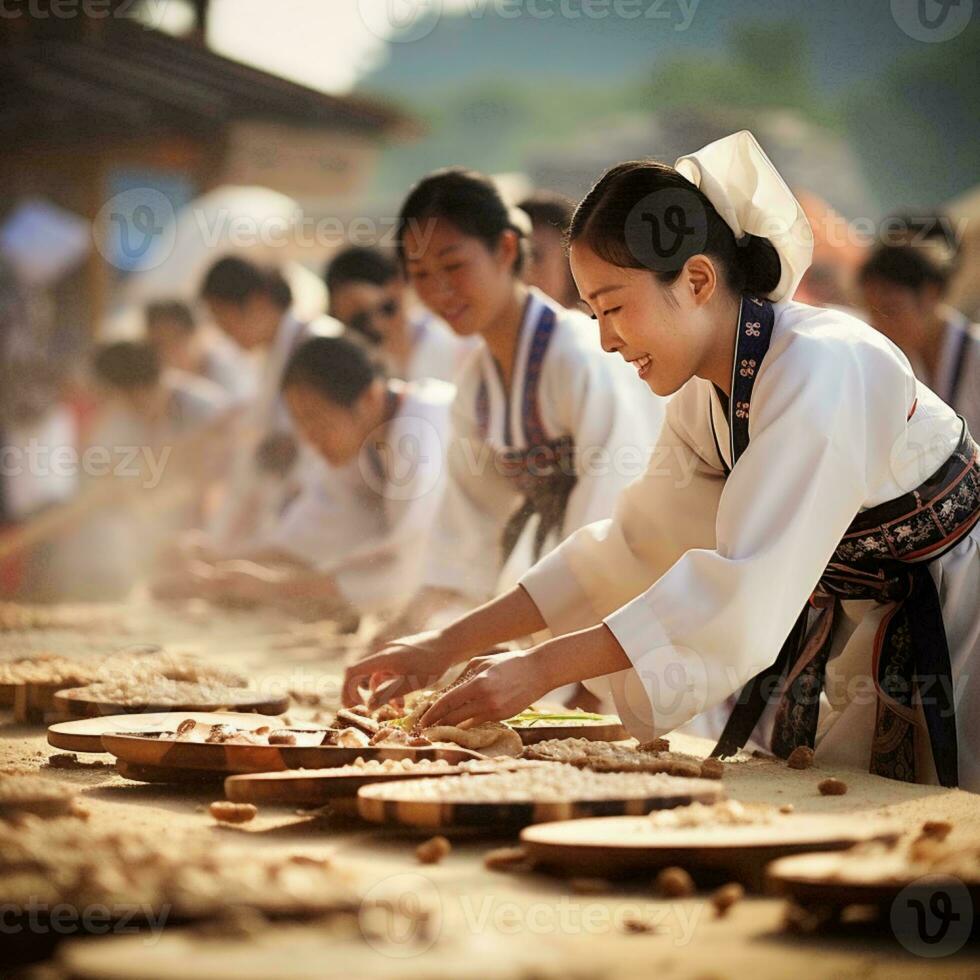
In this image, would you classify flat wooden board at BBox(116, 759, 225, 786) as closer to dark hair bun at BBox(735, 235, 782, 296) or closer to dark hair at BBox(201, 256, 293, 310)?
dark hair bun at BBox(735, 235, 782, 296)

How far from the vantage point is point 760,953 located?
1.24 m

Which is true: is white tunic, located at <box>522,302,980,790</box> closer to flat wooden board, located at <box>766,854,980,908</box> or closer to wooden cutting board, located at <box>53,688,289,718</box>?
flat wooden board, located at <box>766,854,980,908</box>

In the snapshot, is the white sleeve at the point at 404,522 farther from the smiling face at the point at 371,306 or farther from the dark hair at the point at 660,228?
the dark hair at the point at 660,228

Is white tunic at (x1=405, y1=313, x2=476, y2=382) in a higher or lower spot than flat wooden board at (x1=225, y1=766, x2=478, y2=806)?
higher

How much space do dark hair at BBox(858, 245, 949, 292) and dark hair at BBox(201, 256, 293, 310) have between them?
350 cm

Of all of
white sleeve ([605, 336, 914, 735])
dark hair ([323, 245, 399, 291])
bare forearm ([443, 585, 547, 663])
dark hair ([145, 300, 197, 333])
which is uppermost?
dark hair ([145, 300, 197, 333])

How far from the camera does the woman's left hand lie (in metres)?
2.05

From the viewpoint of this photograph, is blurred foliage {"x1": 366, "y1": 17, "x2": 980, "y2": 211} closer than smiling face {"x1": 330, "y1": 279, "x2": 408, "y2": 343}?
No

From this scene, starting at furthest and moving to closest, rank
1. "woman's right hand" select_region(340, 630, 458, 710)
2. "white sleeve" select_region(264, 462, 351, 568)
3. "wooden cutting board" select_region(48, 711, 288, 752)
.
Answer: "white sleeve" select_region(264, 462, 351, 568) < "woman's right hand" select_region(340, 630, 458, 710) < "wooden cutting board" select_region(48, 711, 288, 752)

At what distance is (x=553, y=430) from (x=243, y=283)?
4.33 metres

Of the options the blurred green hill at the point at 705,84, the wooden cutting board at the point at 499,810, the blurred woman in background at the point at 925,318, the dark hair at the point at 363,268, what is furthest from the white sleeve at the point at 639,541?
the blurred green hill at the point at 705,84

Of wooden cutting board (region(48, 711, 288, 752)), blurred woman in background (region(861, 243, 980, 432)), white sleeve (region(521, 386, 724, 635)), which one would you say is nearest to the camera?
wooden cutting board (region(48, 711, 288, 752))

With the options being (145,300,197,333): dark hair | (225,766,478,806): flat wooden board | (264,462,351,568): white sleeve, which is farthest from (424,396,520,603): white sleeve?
(145,300,197,333): dark hair

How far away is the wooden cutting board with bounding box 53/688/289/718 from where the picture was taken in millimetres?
2521
